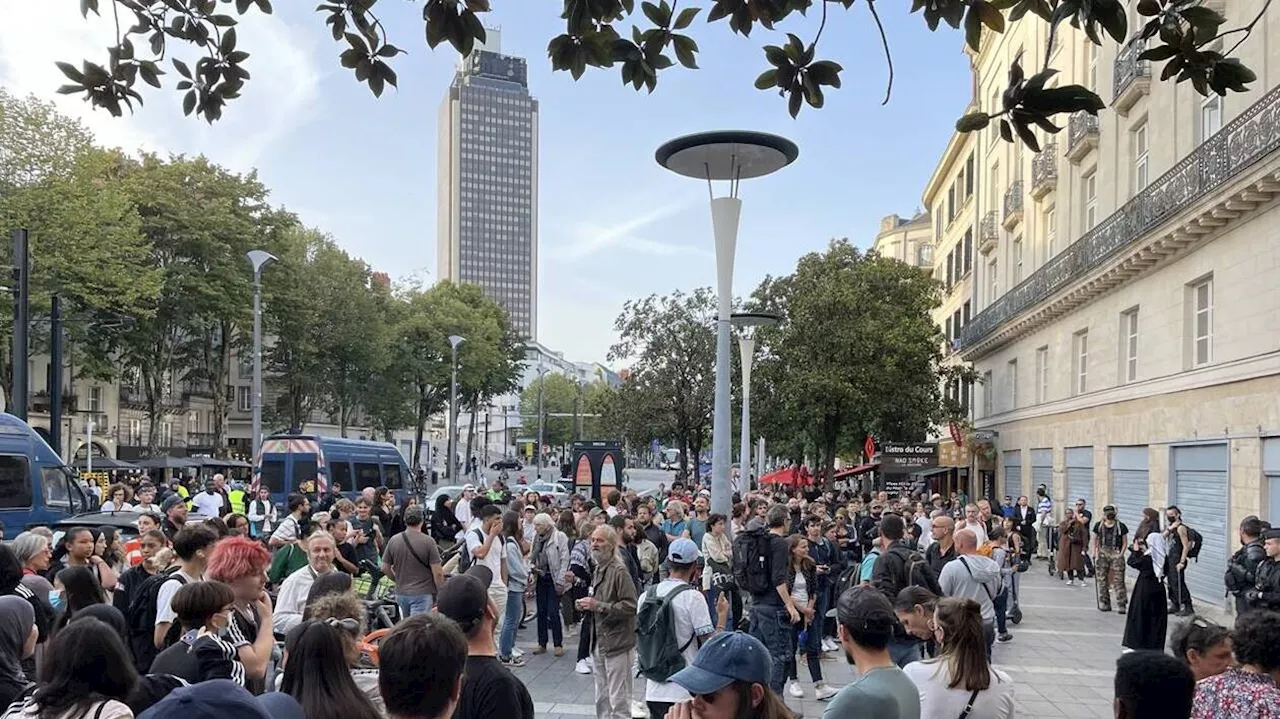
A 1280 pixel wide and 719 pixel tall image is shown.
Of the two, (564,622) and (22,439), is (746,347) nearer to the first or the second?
(564,622)

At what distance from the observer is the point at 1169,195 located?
690 inches

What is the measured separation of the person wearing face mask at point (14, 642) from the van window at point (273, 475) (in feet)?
59.1

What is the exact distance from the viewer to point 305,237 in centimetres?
4722

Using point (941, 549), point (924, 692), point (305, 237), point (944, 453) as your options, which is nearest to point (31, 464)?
point (941, 549)

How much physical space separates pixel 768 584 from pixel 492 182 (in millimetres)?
→ 158070

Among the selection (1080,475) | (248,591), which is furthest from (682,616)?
(1080,475)

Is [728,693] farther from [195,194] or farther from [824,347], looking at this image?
[195,194]

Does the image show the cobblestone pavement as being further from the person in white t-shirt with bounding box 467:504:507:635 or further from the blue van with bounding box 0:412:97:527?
the blue van with bounding box 0:412:97:527

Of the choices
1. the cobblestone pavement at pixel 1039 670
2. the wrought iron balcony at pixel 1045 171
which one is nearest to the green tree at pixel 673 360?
the wrought iron balcony at pixel 1045 171

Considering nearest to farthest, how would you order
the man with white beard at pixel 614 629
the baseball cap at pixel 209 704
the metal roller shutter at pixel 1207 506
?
the baseball cap at pixel 209 704
the man with white beard at pixel 614 629
the metal roller shutter at pixel 1207 506

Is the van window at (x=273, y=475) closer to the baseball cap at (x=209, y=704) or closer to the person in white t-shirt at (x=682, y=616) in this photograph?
the person in white t-shirt at (x=682, y=616)

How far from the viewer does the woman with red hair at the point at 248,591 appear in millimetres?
4582

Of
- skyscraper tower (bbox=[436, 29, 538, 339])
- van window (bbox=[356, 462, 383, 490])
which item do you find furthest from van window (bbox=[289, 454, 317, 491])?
skyscraper tower (bbox=[436, 29, 538, 339])

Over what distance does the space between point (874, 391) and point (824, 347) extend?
2261 millimetres
